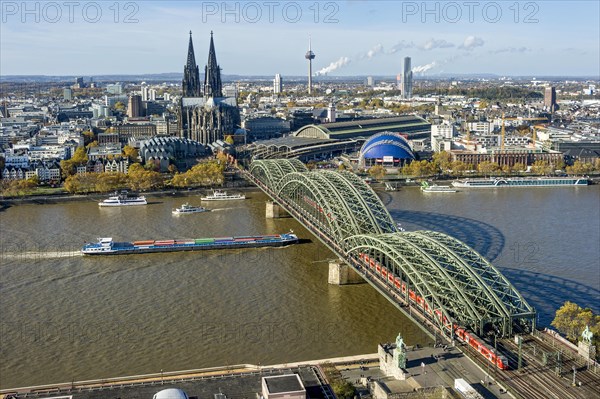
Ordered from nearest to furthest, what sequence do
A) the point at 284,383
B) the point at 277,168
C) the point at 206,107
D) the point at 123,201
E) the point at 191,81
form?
the point at 284,383 → the point at 123,201 → the point at 277,168 → the point at 206,107 → the point at 191,81

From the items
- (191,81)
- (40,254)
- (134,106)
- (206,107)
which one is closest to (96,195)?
(40,254)

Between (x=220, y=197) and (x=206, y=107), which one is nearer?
(x=220, y=197)

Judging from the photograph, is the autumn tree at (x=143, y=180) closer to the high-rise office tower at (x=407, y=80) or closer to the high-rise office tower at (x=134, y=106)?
the high-rise office tower at (x=134, y=106)

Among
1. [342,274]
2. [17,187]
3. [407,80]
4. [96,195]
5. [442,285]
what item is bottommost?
[342,274]

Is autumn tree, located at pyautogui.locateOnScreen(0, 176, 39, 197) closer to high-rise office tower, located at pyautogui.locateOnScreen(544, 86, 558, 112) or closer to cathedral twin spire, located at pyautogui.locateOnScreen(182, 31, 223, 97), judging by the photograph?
cathedral twin spire, located at pyautogui.locateOnScreen(182, 31, 223, 97)

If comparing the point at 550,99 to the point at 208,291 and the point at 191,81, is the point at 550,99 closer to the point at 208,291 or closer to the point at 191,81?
the point at 191,81

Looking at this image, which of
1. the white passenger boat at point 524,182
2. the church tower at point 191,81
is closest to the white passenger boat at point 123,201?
the white passenger boat at point 524,182

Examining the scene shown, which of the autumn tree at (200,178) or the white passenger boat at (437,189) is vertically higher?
the autumn tree at (200,178)
